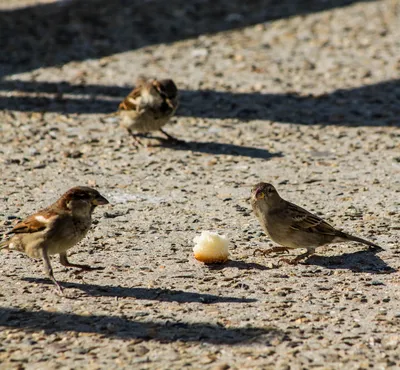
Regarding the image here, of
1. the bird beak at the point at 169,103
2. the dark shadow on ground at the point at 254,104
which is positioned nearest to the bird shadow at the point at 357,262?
the bird beak at the point at 169,103

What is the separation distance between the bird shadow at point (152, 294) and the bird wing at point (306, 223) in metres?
0.77

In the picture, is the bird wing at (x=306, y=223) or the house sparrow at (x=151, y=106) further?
the house sparrow at (x=151, y=106)

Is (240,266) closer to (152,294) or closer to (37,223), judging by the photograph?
(152,294)

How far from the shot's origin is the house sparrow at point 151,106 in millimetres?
8766

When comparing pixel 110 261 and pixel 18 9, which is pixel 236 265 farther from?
pixel 18 9

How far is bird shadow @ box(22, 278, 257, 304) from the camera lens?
5359mm

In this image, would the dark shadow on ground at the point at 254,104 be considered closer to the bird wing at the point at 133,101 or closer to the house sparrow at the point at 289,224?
the bird wing at the point at 133,101

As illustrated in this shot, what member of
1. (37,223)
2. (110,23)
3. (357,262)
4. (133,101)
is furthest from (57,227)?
(110,23)

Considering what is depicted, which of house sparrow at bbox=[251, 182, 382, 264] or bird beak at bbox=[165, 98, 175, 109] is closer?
house sparrow at bbox=[251, 182, 382, 264]

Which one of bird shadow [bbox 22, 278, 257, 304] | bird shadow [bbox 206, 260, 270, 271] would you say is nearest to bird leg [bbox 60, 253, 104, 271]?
bird shadow [bbox 22, 278, 257, 304]

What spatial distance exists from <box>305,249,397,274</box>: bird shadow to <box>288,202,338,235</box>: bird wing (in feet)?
0.63

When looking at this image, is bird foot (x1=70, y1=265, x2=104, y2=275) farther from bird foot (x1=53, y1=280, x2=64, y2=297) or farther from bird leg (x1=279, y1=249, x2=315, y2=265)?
bird leg (x1=279, y1=249, x2=315, y2=265)

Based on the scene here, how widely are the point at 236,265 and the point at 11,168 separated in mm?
3047

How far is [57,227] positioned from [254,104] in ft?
16.4
